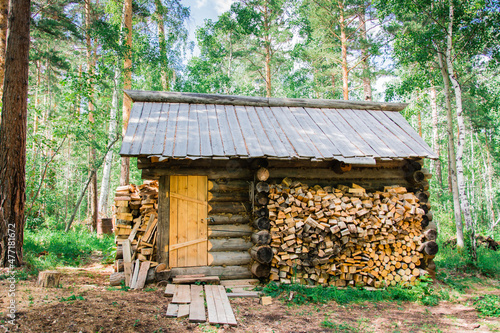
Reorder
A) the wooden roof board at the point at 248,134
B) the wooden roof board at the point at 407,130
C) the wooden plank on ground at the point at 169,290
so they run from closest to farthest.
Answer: the wooden plank on ground at the point at 169,290 → the wooden roof board at the point at 248,134 → the wooden roof board at the point at 407,130

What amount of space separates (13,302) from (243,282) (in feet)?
12.5

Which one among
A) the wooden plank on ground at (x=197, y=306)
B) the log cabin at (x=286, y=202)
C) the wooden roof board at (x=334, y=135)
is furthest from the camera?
the wooden roof board at (x=334, y=135)

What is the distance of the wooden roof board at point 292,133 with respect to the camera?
617cm

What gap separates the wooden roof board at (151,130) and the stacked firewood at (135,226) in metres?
1.44

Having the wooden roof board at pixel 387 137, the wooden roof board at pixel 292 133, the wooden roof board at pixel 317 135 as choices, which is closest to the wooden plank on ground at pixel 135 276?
the wooden roof board at pixel 292 133

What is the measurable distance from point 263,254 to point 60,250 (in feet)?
21.2

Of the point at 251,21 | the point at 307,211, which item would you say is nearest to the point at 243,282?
the point at 307,211

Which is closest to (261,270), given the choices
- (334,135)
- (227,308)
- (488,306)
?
(227,308)

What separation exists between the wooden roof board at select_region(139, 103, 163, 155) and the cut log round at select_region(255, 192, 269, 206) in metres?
2.28

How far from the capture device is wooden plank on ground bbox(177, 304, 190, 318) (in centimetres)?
432

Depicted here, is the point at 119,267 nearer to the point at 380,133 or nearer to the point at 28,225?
the point at 380,133

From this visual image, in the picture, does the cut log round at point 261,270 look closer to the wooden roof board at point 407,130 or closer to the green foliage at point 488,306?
the green foliage at point 488,306

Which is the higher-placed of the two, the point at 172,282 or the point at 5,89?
the point at 5,89

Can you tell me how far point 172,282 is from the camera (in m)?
6.07
